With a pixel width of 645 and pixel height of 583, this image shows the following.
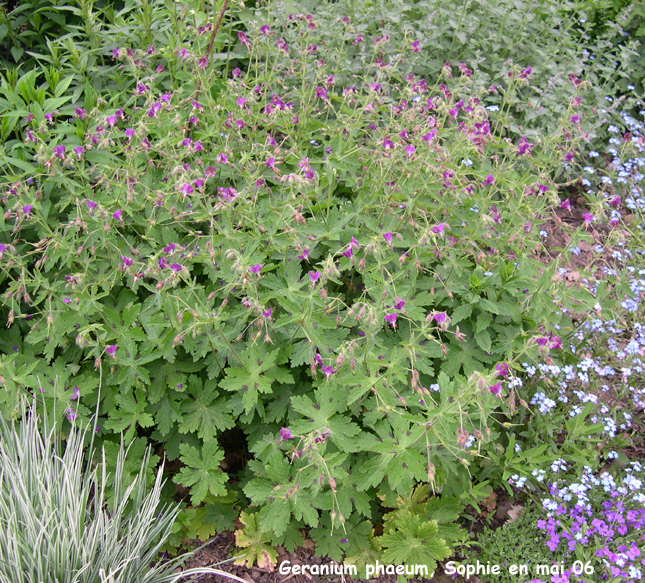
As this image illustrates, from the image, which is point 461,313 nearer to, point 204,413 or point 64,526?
point 204,413

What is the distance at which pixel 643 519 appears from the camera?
107 inches

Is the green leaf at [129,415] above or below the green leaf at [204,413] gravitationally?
below

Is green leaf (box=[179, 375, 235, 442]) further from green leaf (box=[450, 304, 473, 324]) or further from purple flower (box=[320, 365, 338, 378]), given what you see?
green leaf (box=[450, 304, 473, 324])

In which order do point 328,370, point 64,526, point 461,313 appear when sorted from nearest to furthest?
point 64,526 < point 328,370 < point 461,313

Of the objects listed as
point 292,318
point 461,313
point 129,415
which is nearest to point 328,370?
point 292,318

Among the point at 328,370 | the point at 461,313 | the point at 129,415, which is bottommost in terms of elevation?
the point at 129,415

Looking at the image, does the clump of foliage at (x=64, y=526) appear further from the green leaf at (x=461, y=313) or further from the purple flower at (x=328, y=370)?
the green leaf at (x=461, y=313)

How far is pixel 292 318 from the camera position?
2.49m

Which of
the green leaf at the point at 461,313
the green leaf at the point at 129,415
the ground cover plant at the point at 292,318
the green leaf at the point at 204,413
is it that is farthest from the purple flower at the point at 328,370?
the green leaf at the point at 129,415

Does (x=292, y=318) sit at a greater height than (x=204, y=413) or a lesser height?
greater

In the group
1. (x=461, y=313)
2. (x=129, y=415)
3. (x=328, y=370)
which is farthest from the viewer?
(x=461, y=313)

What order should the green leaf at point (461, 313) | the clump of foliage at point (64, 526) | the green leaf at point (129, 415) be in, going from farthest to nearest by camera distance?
the green leaf at point (461, 313)
the green leaf at point (129, 415)
the clump of foliage at point (64, 526)

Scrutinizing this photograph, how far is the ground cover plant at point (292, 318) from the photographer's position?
8.07ft

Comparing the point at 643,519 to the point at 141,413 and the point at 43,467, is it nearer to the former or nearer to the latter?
the point at 141,413
